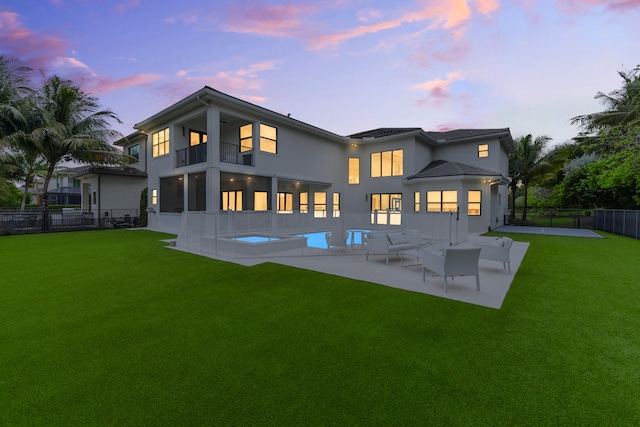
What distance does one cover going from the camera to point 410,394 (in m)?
2.73

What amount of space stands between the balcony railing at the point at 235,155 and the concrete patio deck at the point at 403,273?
7.43 m

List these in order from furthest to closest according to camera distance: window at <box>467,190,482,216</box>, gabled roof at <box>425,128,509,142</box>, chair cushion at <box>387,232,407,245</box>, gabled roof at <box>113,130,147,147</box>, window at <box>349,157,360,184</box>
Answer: window at <box>349,157,360,184</box> < gabled roof at <box>113,130,147,147</box> < gabled roof at <box>425,128,509,142</box> < window at <box>467,190,482,216</box> < chair cushion at <box>387,232,407,245</box>

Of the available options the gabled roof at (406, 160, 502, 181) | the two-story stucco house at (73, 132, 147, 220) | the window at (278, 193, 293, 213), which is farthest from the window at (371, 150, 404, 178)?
the two-story stucco house at (73, 132, 147, 220)

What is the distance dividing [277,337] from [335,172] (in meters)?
18.7

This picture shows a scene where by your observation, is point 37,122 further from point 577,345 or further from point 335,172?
point 577,345

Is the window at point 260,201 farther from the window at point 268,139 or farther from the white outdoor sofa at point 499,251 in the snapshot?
the white outdoor sofa at point 499,251

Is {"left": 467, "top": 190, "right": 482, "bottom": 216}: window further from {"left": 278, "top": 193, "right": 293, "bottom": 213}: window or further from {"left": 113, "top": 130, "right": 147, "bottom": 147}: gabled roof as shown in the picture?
{"left": 113, "top": 130, "right": 147, "bottom": 147}: gabled roof

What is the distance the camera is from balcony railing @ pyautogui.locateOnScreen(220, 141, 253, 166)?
646 inches

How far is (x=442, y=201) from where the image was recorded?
18828 millimetres

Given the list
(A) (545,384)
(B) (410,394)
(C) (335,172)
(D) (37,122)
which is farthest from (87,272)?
(D) (37,122)

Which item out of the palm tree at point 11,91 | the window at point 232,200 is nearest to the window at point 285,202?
the window at point 232,200

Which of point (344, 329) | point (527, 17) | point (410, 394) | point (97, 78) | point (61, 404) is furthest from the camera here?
point (97, 78)

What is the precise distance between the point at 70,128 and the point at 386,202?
912 inches

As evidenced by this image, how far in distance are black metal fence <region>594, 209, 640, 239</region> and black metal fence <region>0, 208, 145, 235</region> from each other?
32.0 meters
